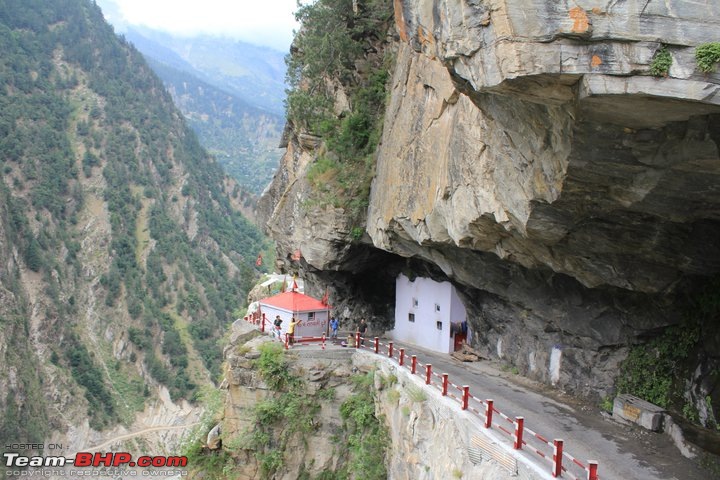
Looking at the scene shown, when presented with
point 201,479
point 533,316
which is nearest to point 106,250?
point 201,479

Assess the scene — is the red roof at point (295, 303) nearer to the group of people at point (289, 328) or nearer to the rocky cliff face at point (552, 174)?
the group of people at point (289, 328)

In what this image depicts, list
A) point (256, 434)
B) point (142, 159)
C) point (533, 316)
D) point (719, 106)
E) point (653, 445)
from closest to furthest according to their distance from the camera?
point (719, 106) → point (653, 445) → point (533, 316) → point (256, 434) → point (142, 159)

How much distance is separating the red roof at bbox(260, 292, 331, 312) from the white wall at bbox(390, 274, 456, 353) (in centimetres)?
319

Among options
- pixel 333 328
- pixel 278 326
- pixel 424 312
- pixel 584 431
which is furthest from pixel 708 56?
pixel 333 328

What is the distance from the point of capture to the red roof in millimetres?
A: 23844

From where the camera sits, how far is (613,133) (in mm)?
8875

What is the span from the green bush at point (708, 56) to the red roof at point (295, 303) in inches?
718

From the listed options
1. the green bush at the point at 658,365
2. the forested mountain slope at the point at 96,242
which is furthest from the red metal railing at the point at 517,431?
the forested mountain slope at the point at 96,242

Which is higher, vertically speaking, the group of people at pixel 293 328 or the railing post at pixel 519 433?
the railing post at pixel 519 433

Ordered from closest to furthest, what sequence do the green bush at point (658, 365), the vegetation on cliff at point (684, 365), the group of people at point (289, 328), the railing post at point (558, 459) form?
the railing post at point (558, 459)
the vegetation on cliff at point (684, 365)
the green bush at point (658, 365)
the group of people at point (289, 328)

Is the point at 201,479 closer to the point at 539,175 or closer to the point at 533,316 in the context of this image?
the point at 533,316

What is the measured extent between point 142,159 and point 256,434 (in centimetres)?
9362

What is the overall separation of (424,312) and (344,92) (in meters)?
9.07

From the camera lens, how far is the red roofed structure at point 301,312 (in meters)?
23.8
